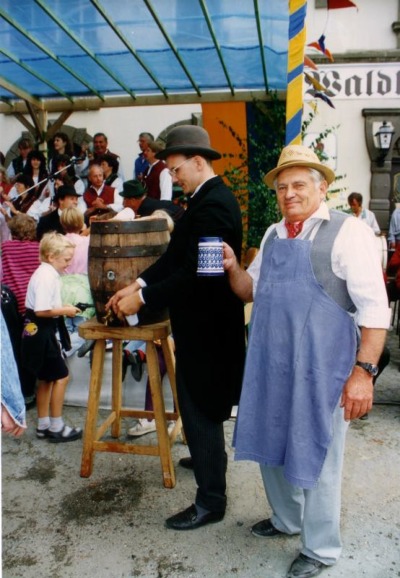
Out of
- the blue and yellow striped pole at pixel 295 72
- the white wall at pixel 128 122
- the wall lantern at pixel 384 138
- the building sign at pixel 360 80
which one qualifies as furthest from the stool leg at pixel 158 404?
the white wall at pixel 128 122

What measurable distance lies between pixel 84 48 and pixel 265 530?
516 cm

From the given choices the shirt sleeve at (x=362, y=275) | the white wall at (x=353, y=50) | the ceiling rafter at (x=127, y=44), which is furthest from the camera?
the white wall at (x=353, y=50)

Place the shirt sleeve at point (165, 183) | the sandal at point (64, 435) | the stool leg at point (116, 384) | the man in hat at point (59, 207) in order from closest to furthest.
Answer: the stool leg at point (116, 384) → the sandal at point (64, 435) → the man in hat at point (59, 207) → the shirt sleeve at point (165, 183)

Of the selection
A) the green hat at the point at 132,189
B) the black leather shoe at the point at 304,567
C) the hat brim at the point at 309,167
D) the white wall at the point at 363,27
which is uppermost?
the white wall at the point at 363,27

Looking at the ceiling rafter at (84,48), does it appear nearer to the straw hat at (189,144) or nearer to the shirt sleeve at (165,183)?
the shirt sleeve at (165,183)

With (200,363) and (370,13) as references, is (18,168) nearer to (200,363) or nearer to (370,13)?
(200,363)

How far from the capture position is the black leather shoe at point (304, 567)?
2387 mm

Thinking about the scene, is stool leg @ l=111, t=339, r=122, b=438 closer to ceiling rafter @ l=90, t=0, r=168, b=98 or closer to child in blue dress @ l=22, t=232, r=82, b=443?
child in blue dress @ l=22, t=232, r=82, b=443

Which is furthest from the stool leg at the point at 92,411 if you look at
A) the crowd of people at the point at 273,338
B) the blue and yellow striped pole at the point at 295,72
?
the blue and yellow striped pole at the point at 295,72

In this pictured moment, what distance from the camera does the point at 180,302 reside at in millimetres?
2723

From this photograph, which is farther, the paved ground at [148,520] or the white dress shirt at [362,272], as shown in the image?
the paved ground at [148,520]

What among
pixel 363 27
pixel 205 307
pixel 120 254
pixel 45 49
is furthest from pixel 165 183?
pixel 363 27

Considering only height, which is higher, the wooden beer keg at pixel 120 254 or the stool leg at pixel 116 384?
the wooden beer keg at pixel 120 254

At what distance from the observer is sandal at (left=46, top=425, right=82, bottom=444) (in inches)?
152
